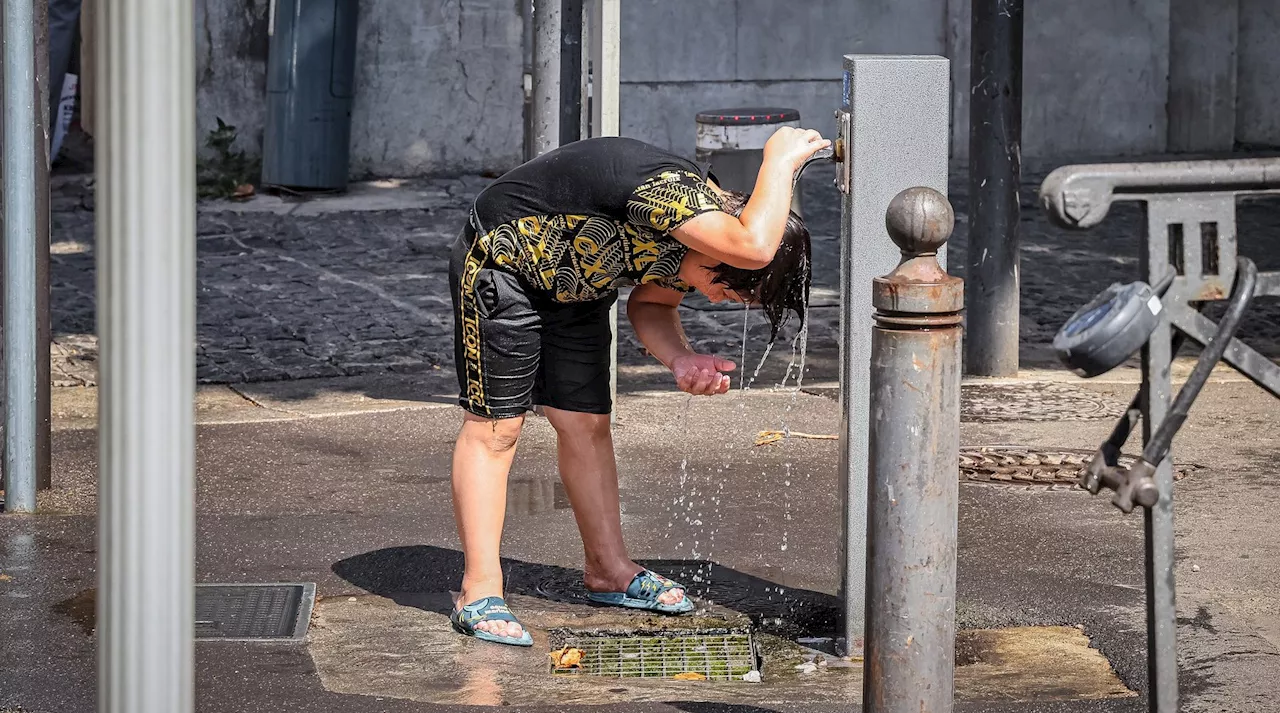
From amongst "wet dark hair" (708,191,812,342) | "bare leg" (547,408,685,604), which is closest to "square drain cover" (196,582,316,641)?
"bare leg" (547,408,685,604)

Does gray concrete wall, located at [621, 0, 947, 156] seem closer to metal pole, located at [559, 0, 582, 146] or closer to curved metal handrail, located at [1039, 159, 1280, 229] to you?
metal pole, located at [559, 0, 582, 146]

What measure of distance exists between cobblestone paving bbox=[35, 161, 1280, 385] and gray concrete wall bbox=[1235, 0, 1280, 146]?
10.4ft

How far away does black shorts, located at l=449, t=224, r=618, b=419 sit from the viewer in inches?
180

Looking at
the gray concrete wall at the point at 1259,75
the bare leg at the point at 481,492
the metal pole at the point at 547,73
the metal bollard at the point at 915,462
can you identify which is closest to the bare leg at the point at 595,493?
the bare leg at the point at 481,492

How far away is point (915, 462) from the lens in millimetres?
3447

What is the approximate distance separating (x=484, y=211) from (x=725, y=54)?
1095 cm

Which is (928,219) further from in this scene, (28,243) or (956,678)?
(28,243)

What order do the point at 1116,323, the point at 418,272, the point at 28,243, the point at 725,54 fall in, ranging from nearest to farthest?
the point at 1116,323, the point at 28,243, the point at 418,272, the point at 725,54

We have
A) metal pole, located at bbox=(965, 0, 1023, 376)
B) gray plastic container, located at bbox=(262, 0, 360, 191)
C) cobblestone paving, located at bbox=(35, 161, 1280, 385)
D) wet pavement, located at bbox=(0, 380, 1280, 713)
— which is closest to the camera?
wet pavement, located at bbox=(0, 380, 1280, 713)

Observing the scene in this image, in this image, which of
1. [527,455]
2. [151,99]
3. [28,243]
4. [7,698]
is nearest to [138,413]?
[151,99]

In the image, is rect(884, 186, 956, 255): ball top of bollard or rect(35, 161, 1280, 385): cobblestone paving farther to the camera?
rect(35, 161, 1280, 385): cobblestone paving

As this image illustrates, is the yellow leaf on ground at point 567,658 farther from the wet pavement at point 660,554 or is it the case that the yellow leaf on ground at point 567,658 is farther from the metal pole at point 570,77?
the metal pole at point 570,77

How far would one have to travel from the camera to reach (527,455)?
6684 millimetres

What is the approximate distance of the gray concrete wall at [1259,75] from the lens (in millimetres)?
15664
